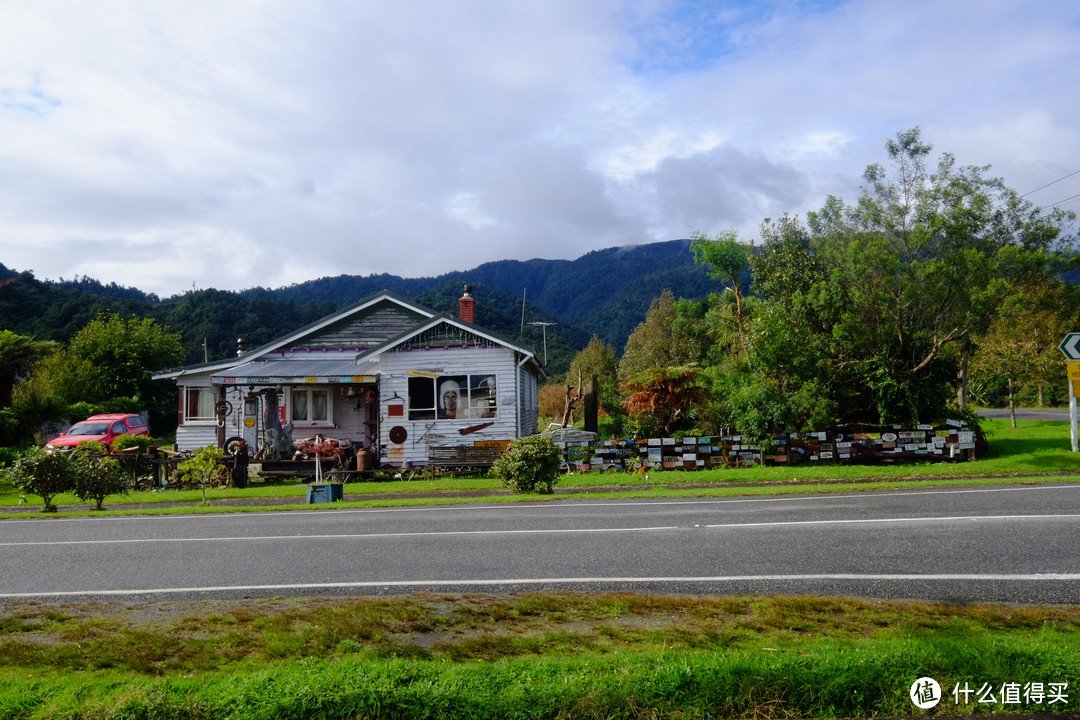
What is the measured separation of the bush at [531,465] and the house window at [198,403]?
16863 millimetres

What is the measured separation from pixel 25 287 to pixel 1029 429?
7182 centimetres

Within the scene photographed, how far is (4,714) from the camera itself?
416 cm

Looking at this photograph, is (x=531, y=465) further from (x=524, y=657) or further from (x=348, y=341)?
(x=348, y=341)

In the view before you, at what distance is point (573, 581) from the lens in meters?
7.16

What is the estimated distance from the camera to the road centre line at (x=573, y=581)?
22.4 feet

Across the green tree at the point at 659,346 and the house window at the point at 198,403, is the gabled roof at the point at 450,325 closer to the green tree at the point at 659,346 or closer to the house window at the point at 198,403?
the house window at the point at 198,403

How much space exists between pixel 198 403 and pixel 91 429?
14.8 feet

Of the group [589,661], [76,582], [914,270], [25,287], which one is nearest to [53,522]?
[76,582]

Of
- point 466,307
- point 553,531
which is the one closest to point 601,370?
point 466,307

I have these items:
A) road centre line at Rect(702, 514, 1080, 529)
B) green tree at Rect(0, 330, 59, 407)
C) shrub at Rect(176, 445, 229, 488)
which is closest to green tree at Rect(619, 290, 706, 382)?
shrub at Rect(176, 445, 229, 488)

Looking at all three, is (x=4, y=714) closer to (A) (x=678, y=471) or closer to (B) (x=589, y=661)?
(B) (x=589, y=661)

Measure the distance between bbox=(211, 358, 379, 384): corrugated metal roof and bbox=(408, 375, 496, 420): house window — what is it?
72.9 inches

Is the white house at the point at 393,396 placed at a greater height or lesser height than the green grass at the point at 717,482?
greater

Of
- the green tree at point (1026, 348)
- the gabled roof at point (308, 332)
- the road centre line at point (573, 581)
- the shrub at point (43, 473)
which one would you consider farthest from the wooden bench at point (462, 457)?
the green tree at point (1026, 348)
